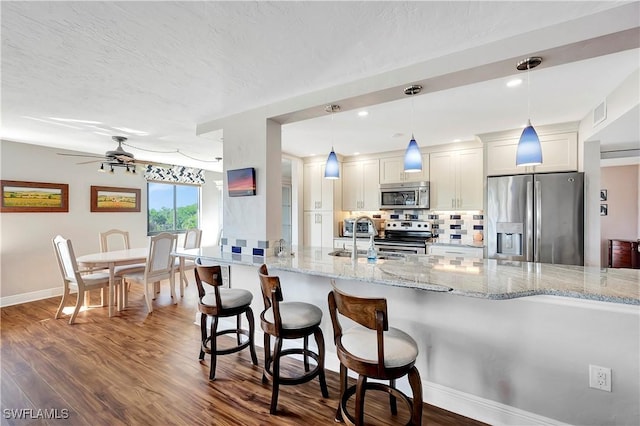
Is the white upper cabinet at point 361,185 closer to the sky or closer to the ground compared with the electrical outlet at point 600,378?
closer to the sky

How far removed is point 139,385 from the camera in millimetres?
2133

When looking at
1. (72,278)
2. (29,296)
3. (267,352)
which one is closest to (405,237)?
(267,352)

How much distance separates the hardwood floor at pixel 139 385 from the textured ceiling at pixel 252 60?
229 cm

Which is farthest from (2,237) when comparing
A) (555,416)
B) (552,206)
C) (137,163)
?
(552,206)

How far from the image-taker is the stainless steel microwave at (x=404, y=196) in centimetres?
455

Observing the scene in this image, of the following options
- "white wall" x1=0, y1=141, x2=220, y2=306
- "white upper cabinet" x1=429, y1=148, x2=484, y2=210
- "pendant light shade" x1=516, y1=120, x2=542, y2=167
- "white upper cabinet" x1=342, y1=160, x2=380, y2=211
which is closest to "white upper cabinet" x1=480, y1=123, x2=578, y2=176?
"white upper cabinet" x1=429, y1=148, x2=484, y2=210

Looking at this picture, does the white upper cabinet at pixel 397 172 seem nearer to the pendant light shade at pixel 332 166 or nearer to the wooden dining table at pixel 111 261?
the pendant light shade at pixel 332 166

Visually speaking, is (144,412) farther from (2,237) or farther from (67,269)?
(2,237)

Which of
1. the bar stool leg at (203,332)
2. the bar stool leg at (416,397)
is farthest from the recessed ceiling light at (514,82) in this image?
the bar stool leg at (203,332)

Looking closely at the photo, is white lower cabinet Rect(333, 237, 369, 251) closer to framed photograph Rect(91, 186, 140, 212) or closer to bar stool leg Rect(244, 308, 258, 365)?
bar stool leg Rect(244, 308, 258, 365)

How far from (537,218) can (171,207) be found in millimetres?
6462

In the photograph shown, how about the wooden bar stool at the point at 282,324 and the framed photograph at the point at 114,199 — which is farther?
the framed photograph at the point at 114,199

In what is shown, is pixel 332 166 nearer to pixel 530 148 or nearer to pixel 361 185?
pixel 530 148

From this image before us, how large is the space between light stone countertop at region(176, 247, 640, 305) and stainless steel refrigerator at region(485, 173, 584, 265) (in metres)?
1.62
